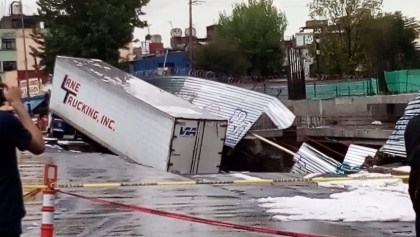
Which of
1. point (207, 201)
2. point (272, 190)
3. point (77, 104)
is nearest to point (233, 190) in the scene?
point (272, 190)

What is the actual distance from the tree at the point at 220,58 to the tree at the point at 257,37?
310 cm

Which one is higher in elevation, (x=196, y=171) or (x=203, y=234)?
(x=203, y=234)

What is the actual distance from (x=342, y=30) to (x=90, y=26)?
19.8 metres

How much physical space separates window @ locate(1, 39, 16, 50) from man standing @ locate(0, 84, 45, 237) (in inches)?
3665

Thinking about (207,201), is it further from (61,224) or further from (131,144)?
(131,144)

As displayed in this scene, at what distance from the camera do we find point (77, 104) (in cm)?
2881

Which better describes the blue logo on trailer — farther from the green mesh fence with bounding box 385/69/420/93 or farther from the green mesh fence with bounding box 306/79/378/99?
the green mesh fence with bounding box 306/79/378/99

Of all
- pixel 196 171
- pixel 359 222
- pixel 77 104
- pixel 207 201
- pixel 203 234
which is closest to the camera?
pixel 203 234

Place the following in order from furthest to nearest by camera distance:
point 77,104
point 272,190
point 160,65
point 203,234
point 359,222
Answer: point 160,65 → point 77,104 → point 272,190 → point 359,222 → point 203,234

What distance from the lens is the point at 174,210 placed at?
12.7 metres

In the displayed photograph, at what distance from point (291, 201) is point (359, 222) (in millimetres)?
2032

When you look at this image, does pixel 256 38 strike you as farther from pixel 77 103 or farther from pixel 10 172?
pixel 10 172

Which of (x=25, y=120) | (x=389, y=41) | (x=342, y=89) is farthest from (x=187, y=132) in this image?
(x=389, y=41)

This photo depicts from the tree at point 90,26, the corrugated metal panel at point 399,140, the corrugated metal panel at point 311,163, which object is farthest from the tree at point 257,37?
the corrugated metal panel at point 399,140
